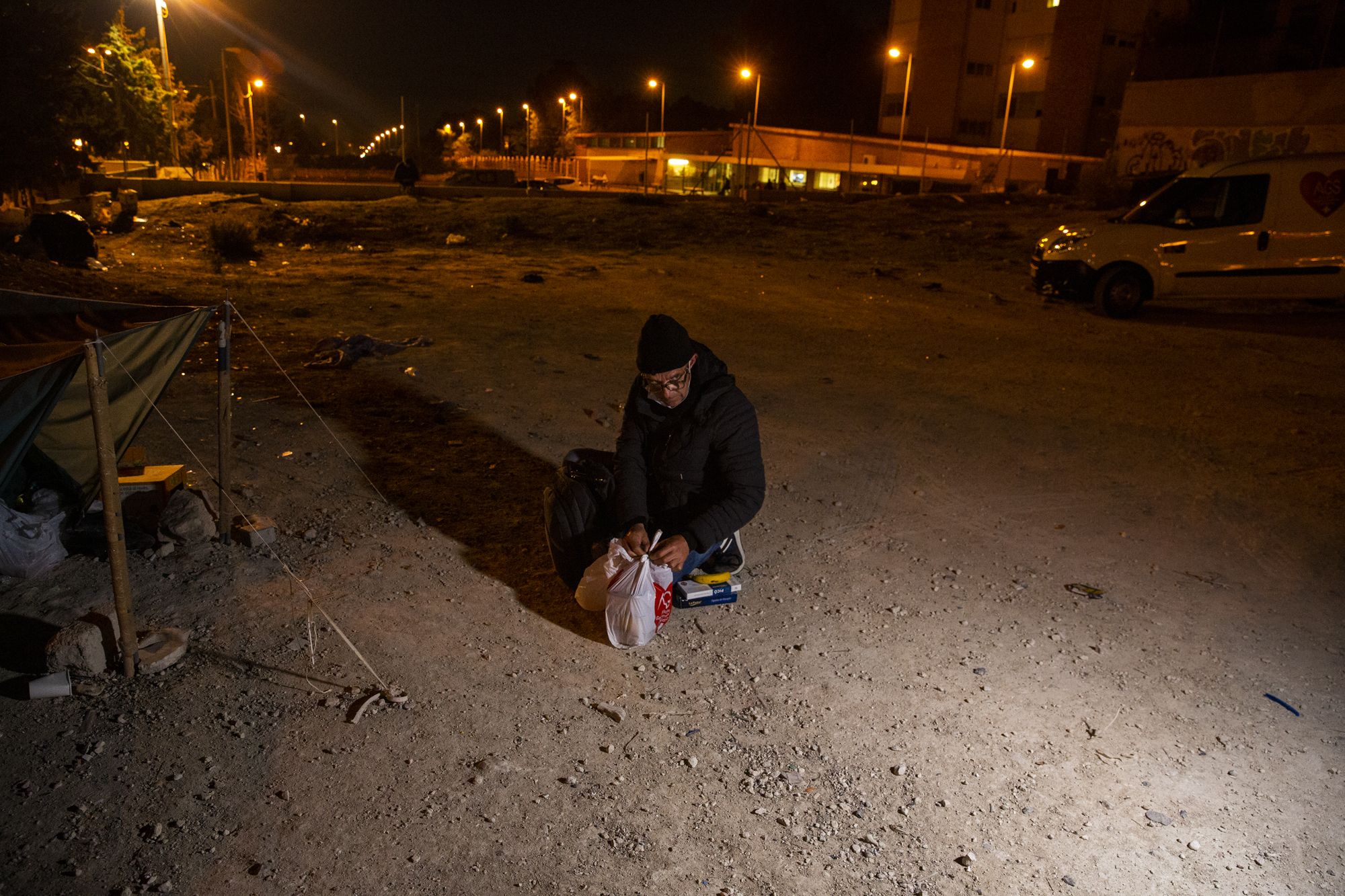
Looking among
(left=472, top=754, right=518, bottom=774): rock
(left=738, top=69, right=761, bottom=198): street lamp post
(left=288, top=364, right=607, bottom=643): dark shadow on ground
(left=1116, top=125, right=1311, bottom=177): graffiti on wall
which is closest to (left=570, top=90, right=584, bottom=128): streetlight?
(left=738, top=69, right=761, bottom=198): street lamp post

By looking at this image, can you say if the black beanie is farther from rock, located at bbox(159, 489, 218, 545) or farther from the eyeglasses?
rock, located at bbox(159, 489, 218, 545)

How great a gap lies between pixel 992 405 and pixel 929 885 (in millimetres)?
5783

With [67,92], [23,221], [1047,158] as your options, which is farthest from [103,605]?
[1047,158]

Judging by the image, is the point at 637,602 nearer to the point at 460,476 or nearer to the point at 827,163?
the point at 460,476

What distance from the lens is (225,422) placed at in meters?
4.37

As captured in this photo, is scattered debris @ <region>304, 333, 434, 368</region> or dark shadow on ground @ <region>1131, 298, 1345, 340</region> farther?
dark shadow on ground @ <region>1131, 298, 1345, 340</region>

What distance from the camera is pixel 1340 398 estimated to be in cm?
827

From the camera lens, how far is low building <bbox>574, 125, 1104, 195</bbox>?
3828 cm

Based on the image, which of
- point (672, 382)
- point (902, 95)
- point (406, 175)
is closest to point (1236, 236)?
point (672, 382)

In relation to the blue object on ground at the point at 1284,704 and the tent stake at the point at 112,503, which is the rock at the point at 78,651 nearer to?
the tent stake at the point at 112,503

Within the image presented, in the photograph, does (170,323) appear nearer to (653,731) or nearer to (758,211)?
(653,731)

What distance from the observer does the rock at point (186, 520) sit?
4438 millimetres

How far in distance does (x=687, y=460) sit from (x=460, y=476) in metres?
2.32

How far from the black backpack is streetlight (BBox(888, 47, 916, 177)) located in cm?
4029
